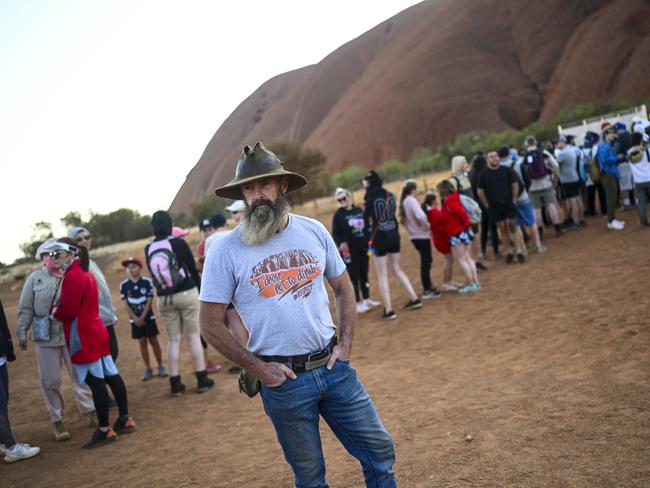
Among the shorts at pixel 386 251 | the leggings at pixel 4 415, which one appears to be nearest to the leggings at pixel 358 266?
the shorts at pixel 386 251

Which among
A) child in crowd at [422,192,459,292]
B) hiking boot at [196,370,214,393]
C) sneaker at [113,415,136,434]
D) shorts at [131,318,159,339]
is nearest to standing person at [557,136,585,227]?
child in crowd at [422,192,459,292]

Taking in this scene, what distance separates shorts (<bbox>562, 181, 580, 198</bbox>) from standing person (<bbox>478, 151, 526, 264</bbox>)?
8.33 feet

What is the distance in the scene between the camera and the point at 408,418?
17.3 ft

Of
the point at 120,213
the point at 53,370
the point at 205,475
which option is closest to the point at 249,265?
the point at 205,475

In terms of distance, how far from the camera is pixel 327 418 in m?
3.06

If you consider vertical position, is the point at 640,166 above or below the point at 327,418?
above

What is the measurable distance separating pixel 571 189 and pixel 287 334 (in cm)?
1137

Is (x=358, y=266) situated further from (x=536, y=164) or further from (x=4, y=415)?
(x=4, y=415)

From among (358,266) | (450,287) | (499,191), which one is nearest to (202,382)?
(358,266)

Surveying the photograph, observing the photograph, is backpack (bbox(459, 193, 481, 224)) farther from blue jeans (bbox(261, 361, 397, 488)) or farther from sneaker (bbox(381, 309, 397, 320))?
blue jeans (bbox(261, 361, 397, 488))

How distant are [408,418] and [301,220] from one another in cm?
286

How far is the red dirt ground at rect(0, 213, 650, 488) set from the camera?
4043mm

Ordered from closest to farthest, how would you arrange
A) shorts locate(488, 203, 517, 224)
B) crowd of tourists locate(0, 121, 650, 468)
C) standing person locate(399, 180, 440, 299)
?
crowd of tourists locate(0, 121, 650, 468), standing person locate(399, 180, 440, 299), shorts locate(488, 203, 517, 224)

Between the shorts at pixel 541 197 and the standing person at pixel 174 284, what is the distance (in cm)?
752
